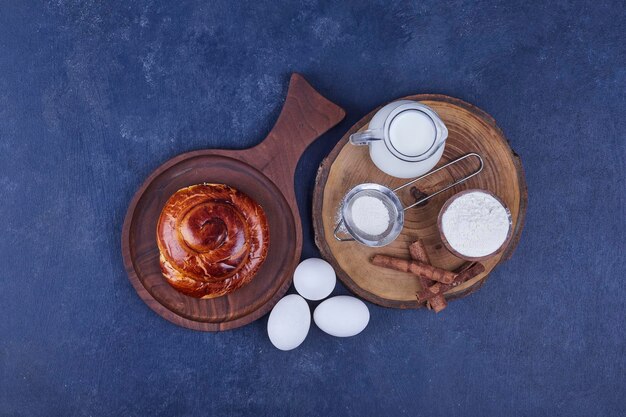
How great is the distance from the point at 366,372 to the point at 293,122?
0.68 m

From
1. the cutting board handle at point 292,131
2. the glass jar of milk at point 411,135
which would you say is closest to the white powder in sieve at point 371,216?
the glass jar of milk at point 411,135

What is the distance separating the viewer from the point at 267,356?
4.50 feet

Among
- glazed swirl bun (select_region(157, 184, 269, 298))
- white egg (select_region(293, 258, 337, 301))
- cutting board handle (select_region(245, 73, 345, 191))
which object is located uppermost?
cutting board handle (select_region(245, 73, 345, 191))

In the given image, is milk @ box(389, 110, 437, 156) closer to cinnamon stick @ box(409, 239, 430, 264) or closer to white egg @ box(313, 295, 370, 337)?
cinnamon stick @ box(409, 239, 430, 264)

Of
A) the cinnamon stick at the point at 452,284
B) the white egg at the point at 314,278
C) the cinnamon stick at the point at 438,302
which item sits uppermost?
the white egg at the point at 314,278

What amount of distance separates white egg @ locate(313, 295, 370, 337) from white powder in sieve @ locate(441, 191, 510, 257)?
28 cm

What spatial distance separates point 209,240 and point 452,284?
1.85 feet

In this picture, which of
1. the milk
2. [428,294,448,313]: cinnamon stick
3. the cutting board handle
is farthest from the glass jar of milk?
[428,294,448,313]: cinnamon stick

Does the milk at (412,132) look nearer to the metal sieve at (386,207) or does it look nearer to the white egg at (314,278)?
the metal sieve at (386,207)

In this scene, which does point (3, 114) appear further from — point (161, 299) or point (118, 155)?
point (161, 299)

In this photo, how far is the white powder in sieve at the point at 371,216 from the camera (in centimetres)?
116

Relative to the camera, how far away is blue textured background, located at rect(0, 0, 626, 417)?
1375mm

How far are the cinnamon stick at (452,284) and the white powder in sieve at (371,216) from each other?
0.65 feet

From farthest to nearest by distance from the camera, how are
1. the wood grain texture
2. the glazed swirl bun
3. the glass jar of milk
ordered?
the wood grain texture
the glazed swirl bun
the glass jar of milk
